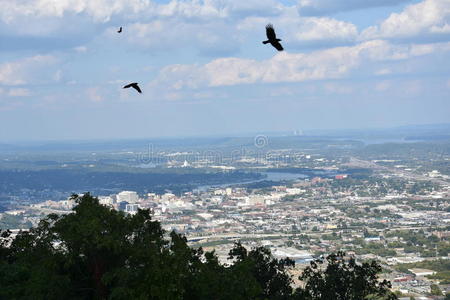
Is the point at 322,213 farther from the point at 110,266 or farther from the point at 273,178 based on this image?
the point at 110,266

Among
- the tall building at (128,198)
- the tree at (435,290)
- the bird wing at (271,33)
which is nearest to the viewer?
the bird wing at (271,33)

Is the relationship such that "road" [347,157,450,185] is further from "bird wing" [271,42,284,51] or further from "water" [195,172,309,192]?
"bird wing" [271,42,284,51]

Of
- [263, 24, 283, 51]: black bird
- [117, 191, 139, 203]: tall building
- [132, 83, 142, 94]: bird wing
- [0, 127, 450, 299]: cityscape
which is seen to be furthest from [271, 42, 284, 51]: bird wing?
[117, 191, 139, 203]: tall building

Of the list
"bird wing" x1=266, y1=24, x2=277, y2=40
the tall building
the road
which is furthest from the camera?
the road

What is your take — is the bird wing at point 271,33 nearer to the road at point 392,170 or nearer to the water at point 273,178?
the water at point 273,178

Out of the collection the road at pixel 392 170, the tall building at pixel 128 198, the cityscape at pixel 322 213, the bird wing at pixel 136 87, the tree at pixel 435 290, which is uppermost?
the bird wing at pixel 136 87

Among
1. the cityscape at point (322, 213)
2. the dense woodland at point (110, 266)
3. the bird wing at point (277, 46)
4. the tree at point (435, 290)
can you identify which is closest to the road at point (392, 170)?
the cityscape at point (322, 213)

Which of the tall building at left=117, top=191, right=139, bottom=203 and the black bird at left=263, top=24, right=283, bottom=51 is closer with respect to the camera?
the black bird at left=263, top=24, right=283, bottom=51

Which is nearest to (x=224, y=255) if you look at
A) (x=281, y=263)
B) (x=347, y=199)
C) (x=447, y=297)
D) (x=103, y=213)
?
(x=447, y=297)

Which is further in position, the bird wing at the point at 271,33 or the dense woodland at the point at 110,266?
the dense woodland at the point at 110,266

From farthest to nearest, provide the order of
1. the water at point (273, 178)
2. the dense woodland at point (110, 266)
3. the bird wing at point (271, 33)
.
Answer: the water at point (273, 178)
the dense woodland at point (110, 266)
the bird wing at point (271, 33)

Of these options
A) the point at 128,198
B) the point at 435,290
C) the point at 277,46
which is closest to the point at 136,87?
the point at 277,46

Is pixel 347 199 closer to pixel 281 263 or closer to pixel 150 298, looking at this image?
pixel 281 263
